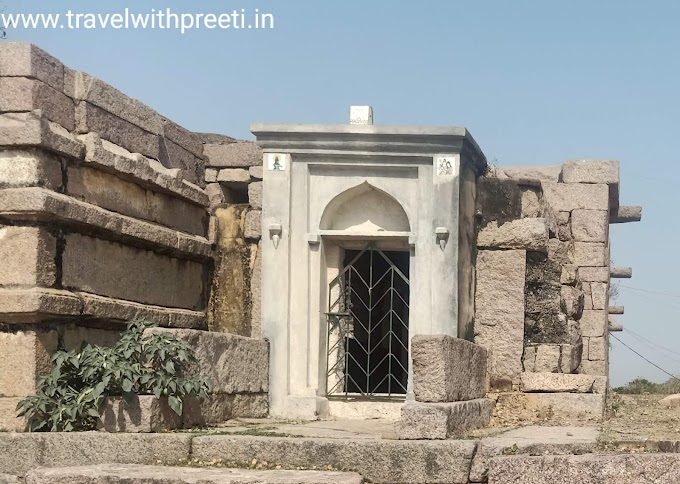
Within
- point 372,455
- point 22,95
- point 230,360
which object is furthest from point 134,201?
point 372,455

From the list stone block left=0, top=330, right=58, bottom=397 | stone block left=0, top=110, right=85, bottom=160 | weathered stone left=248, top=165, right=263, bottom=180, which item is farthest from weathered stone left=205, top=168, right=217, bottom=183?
stone block left=0, top=330, right=58, bottom=397

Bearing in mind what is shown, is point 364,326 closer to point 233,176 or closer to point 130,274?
point 233,176

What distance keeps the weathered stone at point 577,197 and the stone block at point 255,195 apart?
12.8 feet

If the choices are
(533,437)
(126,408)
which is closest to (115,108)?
(126,408)

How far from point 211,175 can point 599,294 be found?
5.60 m

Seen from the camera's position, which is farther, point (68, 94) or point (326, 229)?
point (326, 229)

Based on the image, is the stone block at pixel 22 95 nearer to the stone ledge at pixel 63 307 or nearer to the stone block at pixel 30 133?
the stone block at pixel 30 133

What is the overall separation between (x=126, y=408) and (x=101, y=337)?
1967 mm

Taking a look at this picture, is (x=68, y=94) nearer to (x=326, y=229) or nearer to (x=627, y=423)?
(x=326, y=229)

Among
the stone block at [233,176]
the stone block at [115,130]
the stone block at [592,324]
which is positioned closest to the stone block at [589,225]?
the stone block at [592,324]

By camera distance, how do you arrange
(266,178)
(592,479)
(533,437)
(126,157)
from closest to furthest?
(592,479), (533,437), (126,157), (266,178)

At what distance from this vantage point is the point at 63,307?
10086 millimetres

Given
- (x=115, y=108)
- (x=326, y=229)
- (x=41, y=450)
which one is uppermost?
(x=115, y=108)

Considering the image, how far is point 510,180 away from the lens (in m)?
13.4
